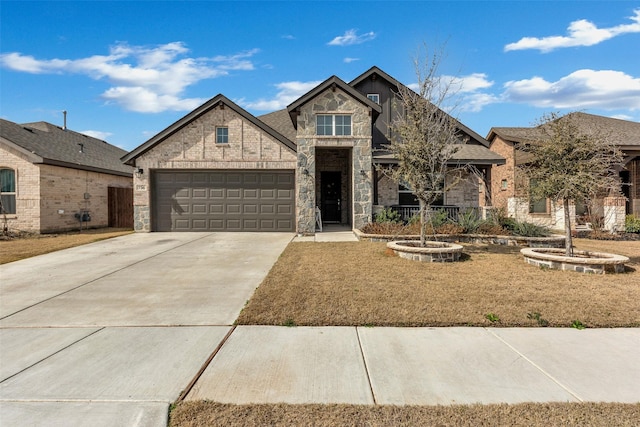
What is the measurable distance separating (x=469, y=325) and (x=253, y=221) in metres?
11.3

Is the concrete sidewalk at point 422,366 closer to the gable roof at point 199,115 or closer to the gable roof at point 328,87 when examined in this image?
the gable roof at point 328,87

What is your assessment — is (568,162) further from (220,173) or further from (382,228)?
(220,173)

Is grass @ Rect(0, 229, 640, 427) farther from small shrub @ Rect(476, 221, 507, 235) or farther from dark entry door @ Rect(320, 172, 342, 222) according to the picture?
dark entry door @ Rect(320, 172, 342, 222)

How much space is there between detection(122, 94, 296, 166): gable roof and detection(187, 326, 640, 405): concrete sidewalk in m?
11.1

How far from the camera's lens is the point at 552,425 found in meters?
2.47

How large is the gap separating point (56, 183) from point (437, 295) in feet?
56.4

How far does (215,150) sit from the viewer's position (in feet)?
47.6

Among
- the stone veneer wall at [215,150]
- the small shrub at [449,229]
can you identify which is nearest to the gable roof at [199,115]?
the stone veneer wall at [215,150]

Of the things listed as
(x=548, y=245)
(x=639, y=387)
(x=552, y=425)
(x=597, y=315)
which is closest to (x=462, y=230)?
(x=548, y=245)

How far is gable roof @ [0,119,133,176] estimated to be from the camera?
14547mm

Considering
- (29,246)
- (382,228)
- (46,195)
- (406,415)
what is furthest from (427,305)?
(46,195)

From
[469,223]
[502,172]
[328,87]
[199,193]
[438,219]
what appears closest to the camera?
[469,223]

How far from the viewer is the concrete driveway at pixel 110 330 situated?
9.21ft

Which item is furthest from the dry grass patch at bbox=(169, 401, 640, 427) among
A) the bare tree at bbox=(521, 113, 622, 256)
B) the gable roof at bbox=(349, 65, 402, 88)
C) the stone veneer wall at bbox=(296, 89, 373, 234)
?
the gable roof at bbox=(349, 65, 402, 88)
